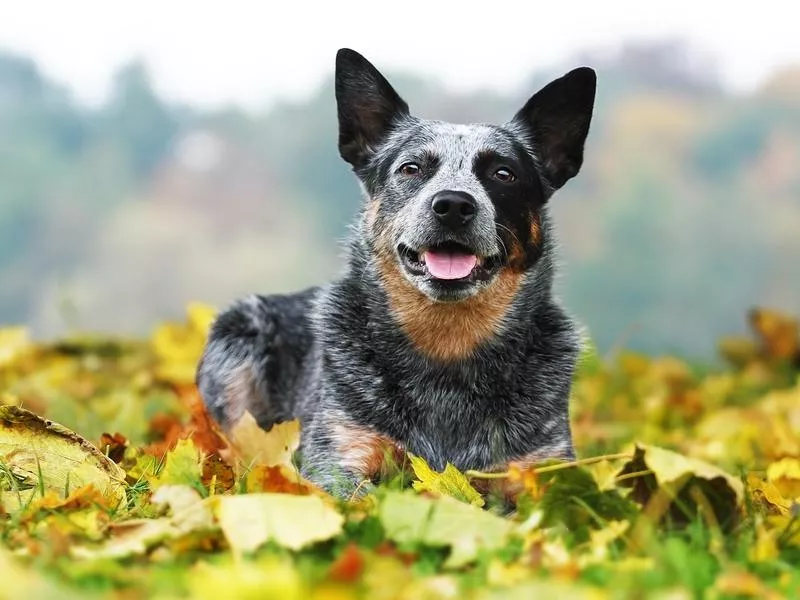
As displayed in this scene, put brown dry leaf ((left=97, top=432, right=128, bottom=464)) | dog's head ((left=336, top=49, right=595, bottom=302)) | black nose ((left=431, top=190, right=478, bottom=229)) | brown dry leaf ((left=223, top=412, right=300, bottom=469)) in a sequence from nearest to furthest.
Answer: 1. brown dry leaf ((left=223, top=412, right=300, bottom=469))
2. black nose ((left=431, top=190, right=478, bottom=229))
3. dog's head ((left=336, top=49, right=595, bottom=302))
4. brown dry leaf ((left=97, top=432, right=128, bottom=464))

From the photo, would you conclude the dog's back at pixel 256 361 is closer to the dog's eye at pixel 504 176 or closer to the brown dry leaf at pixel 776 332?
the dog's eye at pixel 504 176

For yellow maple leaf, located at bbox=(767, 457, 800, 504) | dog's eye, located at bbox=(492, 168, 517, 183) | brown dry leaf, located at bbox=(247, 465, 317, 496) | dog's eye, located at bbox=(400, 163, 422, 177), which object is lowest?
brown dry leaf, located at bbox=(247, 465, 317, 496)

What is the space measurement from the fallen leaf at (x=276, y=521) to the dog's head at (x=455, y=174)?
54.2 inches

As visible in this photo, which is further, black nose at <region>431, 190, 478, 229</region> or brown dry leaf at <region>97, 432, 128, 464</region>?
brown dry leaf at <region>97, 432, 128, 464</region>

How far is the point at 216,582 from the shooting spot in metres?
1.92

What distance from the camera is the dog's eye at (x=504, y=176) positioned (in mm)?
4070

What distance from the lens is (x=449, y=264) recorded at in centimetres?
389

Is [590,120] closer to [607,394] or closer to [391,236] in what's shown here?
[391,236]

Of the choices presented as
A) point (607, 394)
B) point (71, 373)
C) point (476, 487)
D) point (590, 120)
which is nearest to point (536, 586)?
point (476, 487)

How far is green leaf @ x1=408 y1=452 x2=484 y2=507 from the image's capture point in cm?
320

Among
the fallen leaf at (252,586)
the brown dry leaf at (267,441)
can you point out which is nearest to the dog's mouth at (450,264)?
the brown dry leaf at (267,441)

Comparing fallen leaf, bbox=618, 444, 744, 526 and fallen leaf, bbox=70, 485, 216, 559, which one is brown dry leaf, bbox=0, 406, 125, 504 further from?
fallen leaf, bbox=618, 444, 744, 526

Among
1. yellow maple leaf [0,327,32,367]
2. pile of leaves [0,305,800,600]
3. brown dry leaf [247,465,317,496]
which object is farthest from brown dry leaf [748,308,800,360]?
brown dry leaf [247,465,317,496]

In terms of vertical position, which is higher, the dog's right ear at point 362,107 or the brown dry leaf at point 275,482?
the dog's right ear at point 362,107
